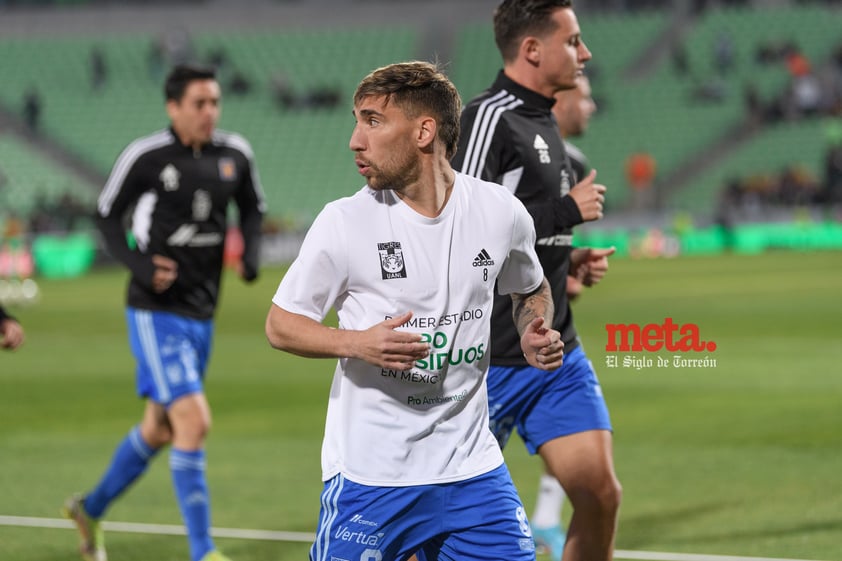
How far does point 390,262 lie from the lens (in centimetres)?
403

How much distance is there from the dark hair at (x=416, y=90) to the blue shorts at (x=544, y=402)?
1701mm

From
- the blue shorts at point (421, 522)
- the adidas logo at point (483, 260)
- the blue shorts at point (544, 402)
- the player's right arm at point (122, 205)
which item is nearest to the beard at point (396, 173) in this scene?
the adidas logo at point (483, 260)

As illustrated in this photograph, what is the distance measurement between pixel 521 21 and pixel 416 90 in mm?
1910

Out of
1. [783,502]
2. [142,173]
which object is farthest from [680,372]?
[142,173]

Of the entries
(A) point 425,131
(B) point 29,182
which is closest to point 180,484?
(A) point 425,131

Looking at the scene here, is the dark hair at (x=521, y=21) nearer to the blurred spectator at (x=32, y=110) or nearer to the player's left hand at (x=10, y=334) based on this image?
the player's left hand at (x=10, y=334)

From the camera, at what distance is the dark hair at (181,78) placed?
295 inches

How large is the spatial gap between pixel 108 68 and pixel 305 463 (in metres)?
43.2

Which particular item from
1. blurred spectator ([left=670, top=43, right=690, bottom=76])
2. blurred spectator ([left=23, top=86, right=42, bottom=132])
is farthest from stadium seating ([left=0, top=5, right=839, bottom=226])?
blurred spectator ([left=23, top=86, right=42, bottom=132])

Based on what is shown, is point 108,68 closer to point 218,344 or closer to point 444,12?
point 444,12

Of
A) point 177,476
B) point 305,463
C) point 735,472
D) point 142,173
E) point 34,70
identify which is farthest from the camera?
point 34,70

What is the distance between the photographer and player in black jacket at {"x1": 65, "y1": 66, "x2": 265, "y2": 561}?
23.6 feet

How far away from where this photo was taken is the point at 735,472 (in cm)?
933

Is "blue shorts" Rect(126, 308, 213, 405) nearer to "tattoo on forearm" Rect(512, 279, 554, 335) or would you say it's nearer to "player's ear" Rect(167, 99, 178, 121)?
"player's ear" Rect(167, 99, 178, 121)
